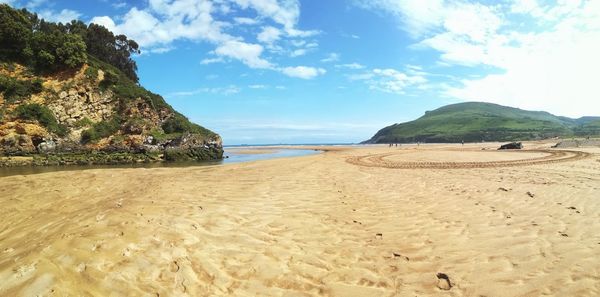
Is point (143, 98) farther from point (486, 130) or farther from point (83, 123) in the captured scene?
point (486, 130)

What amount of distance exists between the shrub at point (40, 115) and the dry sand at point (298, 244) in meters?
38.0

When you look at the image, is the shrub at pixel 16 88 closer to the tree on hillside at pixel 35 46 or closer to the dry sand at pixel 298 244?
the tree on hillside at pixel 35 46

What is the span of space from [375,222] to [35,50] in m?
60.7

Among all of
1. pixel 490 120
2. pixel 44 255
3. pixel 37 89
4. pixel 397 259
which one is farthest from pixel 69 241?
pixel 490 120

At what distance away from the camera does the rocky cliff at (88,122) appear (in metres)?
39.0

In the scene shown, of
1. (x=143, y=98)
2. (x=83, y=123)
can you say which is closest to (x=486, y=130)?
(x=143, y=98)

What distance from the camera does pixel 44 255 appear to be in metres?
4.43

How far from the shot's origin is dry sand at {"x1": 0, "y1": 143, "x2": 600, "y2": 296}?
4387 millimetres

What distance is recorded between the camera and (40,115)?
41.5m

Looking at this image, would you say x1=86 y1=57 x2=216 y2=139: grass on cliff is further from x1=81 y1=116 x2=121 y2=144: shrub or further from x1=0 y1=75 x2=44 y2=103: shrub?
x1=0 y1=75 x2=44 y2=103: shrub

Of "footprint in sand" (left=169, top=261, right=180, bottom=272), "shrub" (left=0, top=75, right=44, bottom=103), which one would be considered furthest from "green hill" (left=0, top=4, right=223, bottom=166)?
"footprint in sand" (left=169, top=261, right=180, bottom=272)

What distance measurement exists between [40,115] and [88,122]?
550 centimetres

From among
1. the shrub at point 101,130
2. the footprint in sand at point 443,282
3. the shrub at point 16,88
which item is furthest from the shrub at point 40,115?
the footprint in sand at point 443,282

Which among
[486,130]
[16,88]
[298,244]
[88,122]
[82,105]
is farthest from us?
[486,130]
